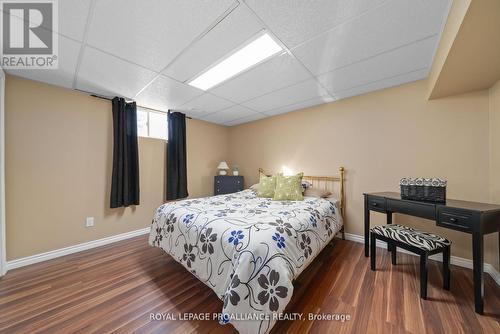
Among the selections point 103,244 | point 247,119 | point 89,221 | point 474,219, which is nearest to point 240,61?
point 247,119

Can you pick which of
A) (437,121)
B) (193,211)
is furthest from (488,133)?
(193,211)

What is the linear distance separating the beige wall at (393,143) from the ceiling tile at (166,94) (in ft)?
5.94

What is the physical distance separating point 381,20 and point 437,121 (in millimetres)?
1588

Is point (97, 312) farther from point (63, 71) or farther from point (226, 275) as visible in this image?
point (63, 71)

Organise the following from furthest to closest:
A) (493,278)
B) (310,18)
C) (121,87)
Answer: (121,87), (493,278), (310,18)

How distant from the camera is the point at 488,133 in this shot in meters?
1.86

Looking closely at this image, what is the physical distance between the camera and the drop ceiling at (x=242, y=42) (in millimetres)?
1238

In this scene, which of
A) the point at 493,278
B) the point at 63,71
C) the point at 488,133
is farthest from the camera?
the point at 63,71

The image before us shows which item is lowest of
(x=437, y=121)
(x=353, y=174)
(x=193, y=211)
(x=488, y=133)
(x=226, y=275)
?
(x=226, y=275)

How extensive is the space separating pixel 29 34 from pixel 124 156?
5.31 feet

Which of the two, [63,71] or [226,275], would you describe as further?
[63,71]

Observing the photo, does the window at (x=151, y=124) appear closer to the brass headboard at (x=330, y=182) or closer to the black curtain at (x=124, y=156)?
the black curtain at (x=124, y=156)

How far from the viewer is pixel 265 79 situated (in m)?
2.22

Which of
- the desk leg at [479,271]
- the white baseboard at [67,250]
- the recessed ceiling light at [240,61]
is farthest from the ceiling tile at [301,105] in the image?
the white baseboard at [67,250]
